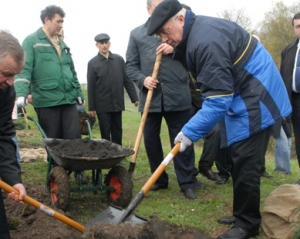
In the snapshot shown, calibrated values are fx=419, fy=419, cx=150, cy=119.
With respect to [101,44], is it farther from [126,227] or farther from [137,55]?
[126,227]

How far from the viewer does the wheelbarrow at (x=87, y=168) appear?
4395 mm

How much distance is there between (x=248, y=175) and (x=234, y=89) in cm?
77

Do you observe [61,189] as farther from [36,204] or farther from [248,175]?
[248,175]

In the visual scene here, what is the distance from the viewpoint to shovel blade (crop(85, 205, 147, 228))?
12.2ft

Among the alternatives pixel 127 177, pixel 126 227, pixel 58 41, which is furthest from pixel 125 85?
pixel 126 227

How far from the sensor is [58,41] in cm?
582

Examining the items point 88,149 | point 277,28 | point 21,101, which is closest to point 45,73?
point 21,101

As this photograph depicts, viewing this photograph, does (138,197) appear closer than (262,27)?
Yes

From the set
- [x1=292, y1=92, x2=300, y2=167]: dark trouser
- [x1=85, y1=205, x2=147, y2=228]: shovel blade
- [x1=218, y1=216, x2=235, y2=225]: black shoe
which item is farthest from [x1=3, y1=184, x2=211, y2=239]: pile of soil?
[x1=292, y1=92, x2=300, y2=167]: dark trouser

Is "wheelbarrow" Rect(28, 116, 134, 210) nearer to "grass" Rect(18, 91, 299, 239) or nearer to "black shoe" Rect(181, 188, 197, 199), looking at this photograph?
"grass" Rect(18, 91, 299, 239)

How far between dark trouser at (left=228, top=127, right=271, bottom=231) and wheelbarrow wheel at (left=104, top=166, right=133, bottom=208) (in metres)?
1.28

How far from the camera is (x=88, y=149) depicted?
4.81m

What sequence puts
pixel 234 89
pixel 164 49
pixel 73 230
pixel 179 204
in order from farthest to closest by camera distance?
pixel 164 49 < pixel 179 204 < pixel 73 230 < pixel 234 89

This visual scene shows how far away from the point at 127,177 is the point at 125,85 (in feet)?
11.4
